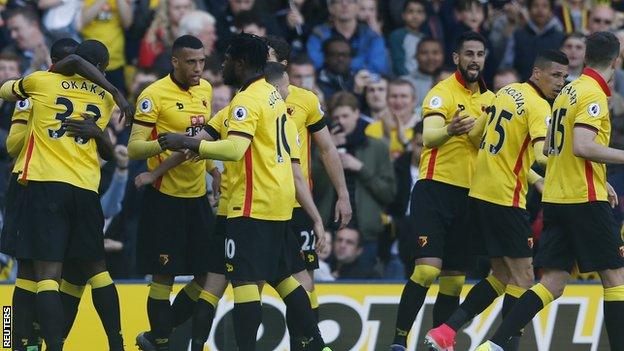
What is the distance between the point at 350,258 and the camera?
15.0 metres

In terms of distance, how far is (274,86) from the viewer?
1154cm

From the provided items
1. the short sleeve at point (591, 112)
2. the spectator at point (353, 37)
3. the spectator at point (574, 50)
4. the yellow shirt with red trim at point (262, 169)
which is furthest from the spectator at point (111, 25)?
the short sleeve at point (591, 112)

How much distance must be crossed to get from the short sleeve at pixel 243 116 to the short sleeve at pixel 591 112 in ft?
7.56

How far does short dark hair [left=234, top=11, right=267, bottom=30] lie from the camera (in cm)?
1641

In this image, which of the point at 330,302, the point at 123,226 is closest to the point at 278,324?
the point at 330,302

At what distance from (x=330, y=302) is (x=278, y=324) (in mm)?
510

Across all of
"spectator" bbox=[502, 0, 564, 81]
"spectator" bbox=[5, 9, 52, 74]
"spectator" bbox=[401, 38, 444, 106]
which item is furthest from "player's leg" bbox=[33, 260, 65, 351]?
"spectator" bbox=[502, 0, 564, 81]

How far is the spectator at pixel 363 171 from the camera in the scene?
1511 centimetres

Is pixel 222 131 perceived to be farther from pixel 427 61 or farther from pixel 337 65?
pixel 427 61

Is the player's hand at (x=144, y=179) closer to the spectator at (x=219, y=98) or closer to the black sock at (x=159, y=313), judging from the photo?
the black sock at (x=159, y=313)

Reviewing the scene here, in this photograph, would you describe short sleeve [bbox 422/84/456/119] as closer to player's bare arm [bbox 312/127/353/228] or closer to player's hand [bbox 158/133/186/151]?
player's bare arm [bbox 312/127/353/228]

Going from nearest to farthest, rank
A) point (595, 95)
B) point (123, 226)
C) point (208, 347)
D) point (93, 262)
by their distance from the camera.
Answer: point (595, 95), point (93, 262), point (208, 347), point (123, 226)

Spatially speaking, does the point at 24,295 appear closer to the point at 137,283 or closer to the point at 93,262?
the point at 93,262

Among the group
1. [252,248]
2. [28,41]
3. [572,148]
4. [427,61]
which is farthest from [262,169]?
[427,61]
